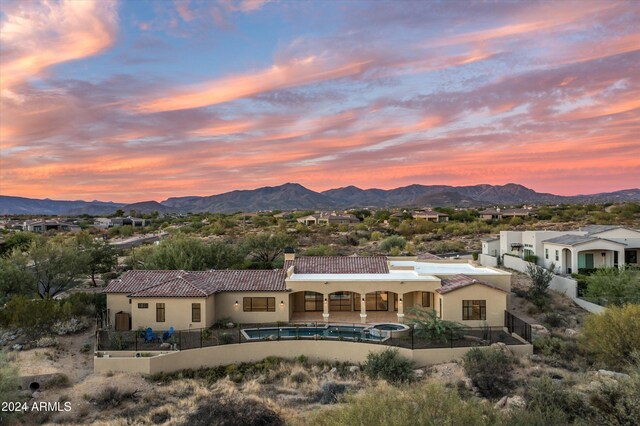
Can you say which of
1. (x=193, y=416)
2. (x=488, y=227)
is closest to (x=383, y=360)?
(x=193, y=416)

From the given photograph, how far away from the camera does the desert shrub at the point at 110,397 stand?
18953 mm

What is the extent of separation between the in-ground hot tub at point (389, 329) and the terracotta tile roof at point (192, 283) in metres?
5.85

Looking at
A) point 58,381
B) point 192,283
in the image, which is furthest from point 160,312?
point 58,381

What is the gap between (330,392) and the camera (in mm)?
19156

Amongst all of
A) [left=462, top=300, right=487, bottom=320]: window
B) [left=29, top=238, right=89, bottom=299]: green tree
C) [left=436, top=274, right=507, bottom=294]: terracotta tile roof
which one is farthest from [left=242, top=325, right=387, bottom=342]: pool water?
[left=29, top=238, right=89, bottom=299]: green tree

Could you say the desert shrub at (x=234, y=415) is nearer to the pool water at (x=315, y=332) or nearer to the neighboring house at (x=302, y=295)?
the pool water at (x=315, y=332)

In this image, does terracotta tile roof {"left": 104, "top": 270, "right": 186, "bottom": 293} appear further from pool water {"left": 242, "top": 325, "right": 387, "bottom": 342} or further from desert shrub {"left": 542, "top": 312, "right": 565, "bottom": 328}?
desert shrub {"left": 542, "top": 312, "right": 565, "bottom": 328}

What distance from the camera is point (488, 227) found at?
7962 centimetres

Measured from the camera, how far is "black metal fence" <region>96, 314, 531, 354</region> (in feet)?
76.7

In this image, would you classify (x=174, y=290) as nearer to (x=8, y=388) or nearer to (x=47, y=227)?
(x=8, y=388)

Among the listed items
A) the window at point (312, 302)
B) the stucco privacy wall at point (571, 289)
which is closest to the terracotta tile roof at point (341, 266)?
the window at point (312, 302)

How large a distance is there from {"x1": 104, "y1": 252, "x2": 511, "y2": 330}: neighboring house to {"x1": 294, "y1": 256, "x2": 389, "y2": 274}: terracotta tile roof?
0.11 metres

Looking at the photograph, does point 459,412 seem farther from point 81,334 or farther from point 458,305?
point 81,334

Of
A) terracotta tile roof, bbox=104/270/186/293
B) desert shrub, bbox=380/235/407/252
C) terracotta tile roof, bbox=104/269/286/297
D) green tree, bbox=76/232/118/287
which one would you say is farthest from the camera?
desert shrub, bbox=380/235/407/252
